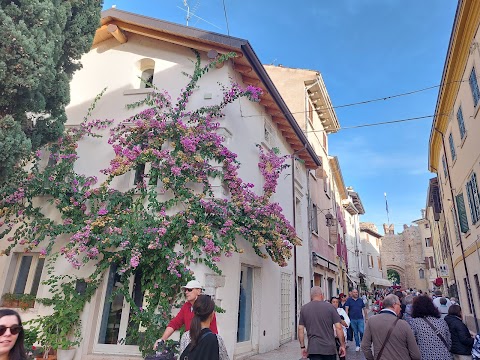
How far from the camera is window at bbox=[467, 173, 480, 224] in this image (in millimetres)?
11093

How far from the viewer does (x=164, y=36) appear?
9086 millimetres

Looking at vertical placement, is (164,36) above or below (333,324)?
above

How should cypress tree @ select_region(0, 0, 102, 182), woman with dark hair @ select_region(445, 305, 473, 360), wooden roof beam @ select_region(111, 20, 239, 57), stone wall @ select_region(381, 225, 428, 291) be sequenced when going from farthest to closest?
stone wall @ select_region(381, 225, 428, 291) < wooden roof beam @ select_region(111, 20, 239, 57) < cypress tree @ select_region(0, 0, 102, 182) < woman with dark hair @ select_region(445, 305, 473, 360)

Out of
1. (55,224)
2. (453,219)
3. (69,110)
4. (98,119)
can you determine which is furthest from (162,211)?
(453,219)

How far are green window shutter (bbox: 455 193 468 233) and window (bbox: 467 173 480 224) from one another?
93 cm

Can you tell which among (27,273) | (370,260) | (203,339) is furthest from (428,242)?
(203,339)

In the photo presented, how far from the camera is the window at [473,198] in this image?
36.4 ft

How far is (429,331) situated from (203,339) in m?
2.85

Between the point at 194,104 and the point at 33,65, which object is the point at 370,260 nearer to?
the point at 194,104

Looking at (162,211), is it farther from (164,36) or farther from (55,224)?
(164,36)

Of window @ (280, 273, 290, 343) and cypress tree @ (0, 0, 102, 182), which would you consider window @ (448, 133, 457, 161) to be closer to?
window @ (280, 273, 290, 343)

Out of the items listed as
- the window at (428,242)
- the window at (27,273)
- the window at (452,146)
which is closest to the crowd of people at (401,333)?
the window at (27,273)

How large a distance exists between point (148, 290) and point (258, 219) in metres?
2.63

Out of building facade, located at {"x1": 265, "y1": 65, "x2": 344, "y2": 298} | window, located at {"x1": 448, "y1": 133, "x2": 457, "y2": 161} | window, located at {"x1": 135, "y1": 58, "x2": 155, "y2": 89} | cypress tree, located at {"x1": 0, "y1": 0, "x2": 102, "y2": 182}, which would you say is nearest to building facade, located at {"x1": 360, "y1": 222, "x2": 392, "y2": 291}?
building facade, located at {"x1": 265, "y1": 65, "x2": 344, "y2": 298}
